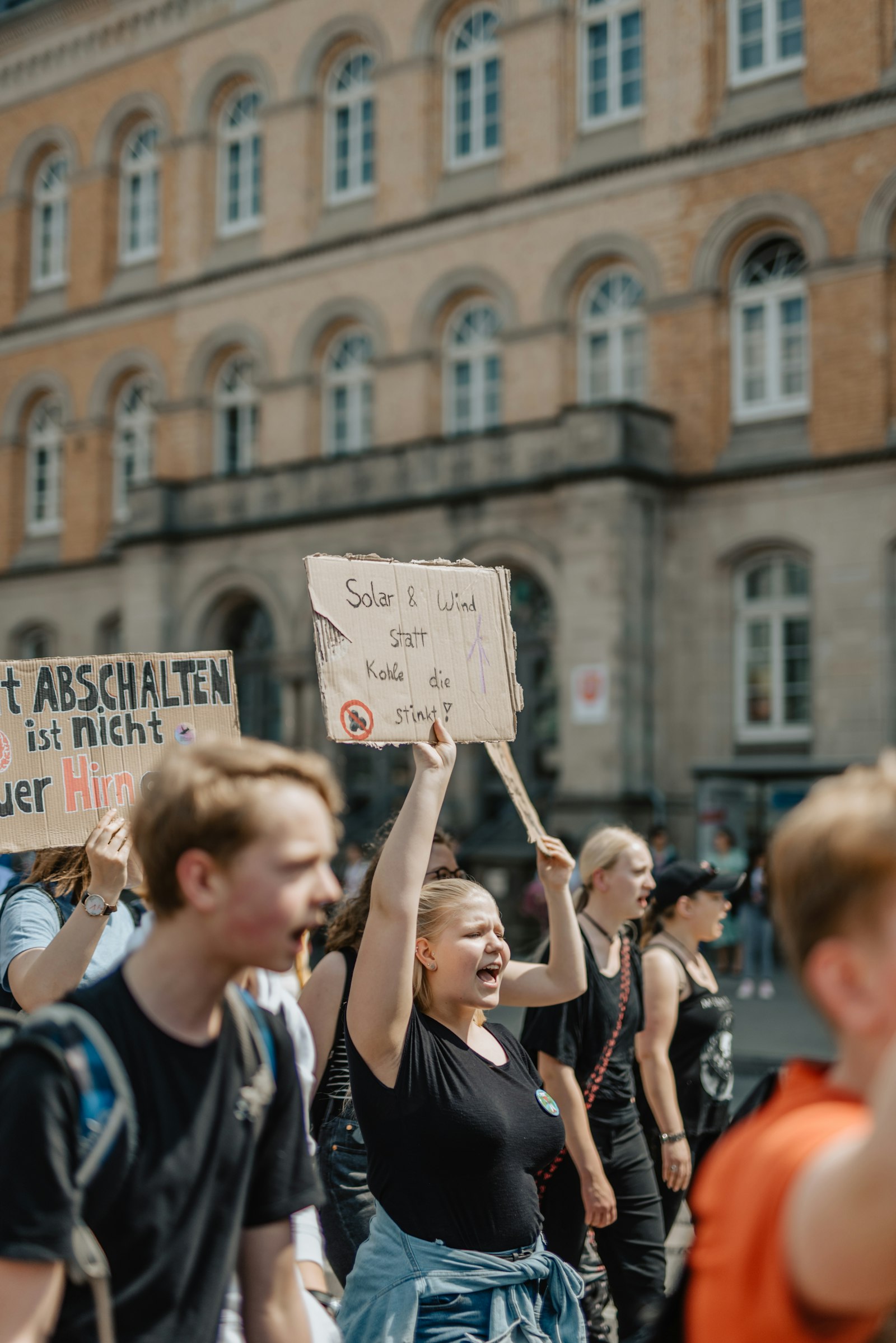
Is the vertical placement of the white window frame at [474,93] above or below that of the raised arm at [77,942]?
above

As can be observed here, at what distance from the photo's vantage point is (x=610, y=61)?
2269 cm

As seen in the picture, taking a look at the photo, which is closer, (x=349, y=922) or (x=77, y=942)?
(x=77, y=942)

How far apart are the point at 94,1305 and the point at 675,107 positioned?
2203 centimetres

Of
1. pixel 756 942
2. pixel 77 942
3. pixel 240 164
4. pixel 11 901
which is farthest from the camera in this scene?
pixel 240 164

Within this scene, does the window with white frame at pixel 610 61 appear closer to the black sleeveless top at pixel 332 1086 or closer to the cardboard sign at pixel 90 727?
the cardboard sign at pixel 90 727

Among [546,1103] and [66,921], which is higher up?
[66,921]

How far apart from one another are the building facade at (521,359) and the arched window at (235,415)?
0.27 feet

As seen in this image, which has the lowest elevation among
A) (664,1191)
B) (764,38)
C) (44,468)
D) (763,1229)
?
(664,1191)

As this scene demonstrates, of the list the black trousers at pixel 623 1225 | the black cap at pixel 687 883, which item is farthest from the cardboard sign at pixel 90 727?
the black cap at pixel 687 883

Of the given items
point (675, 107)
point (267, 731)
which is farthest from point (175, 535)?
point (675, 107)

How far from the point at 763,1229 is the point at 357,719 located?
2244 mm

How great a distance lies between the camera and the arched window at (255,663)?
25.4m

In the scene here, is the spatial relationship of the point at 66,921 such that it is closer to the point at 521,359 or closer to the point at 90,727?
the point at 90,727

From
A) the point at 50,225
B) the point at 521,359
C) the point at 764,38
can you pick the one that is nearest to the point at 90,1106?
the point at 521,359
